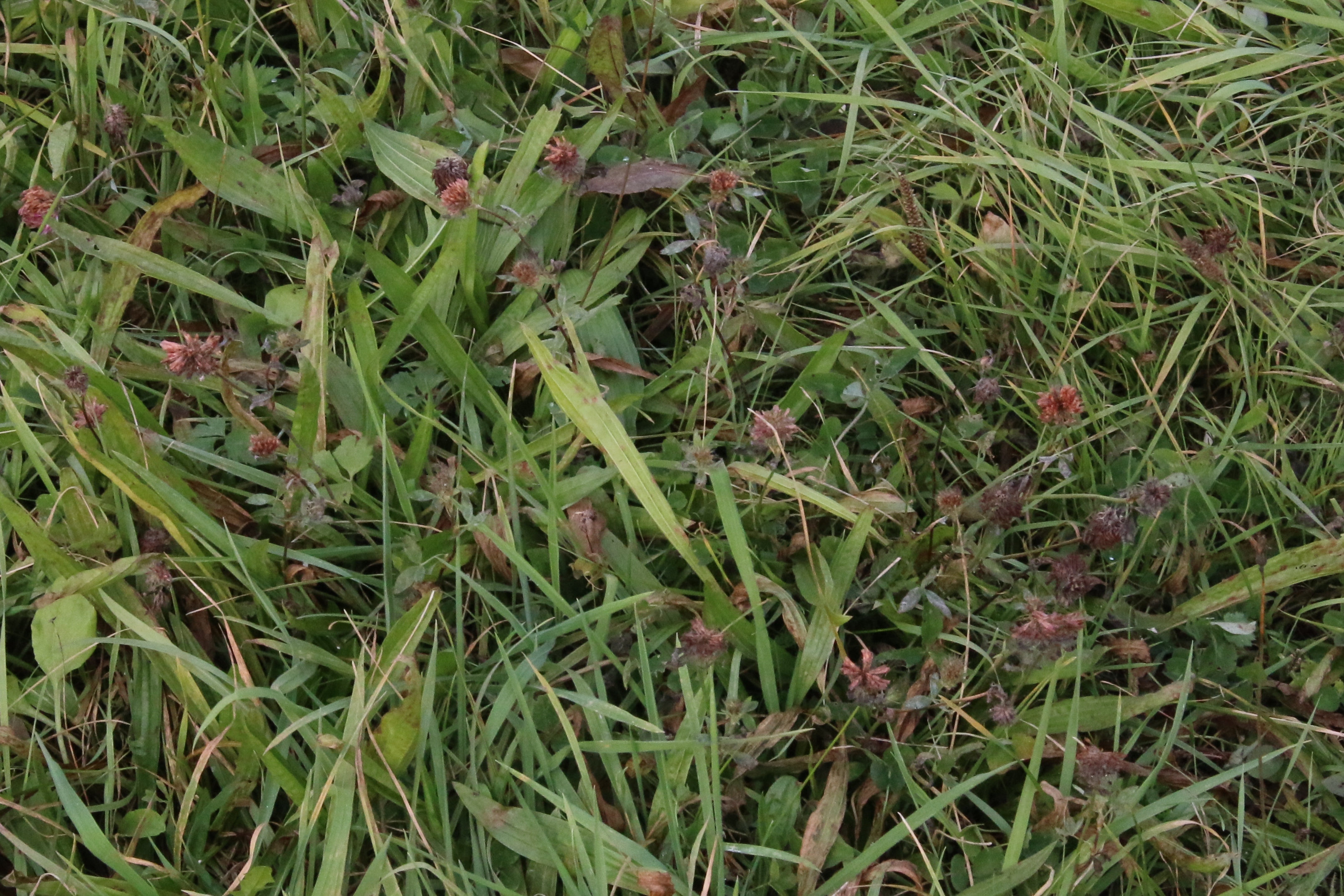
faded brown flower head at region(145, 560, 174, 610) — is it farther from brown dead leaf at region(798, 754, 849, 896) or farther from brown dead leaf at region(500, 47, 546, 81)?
brown dead leaf at region(500, 47, 546, 81)

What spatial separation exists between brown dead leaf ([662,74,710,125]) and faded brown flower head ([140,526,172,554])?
4.30 feet

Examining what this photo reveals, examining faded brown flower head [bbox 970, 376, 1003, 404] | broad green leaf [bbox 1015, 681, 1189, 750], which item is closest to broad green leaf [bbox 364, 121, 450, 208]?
faded brown flower head [bbox 970, 376, 1003, 404]

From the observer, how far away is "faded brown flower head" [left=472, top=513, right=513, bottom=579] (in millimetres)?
1897

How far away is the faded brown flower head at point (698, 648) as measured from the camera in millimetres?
1783

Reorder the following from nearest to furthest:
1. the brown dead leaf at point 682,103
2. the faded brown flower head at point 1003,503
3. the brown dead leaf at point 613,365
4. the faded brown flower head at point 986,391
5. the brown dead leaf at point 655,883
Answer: the brown dead leaf at point 655,883 < the faded brown flower head at point 1003,503 < the faded brown flower head at point 986,391 < the brown dead leaf at point 613,365 < the brown dead leaf at point 682,103

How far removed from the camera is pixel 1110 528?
74.1 inches

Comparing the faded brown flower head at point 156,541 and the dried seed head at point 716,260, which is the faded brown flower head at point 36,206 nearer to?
the faded brown flower head at point 156,541

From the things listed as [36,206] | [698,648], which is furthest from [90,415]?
[698,648]

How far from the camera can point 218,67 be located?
2.30m

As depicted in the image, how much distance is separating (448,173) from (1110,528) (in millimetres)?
1380

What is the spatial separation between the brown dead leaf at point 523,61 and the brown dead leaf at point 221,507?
3.64 feet

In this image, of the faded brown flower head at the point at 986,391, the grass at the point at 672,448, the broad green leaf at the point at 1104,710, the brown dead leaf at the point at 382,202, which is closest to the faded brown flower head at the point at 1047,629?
the grass at the point at 672,448

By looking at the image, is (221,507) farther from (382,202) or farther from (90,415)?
(382,202)

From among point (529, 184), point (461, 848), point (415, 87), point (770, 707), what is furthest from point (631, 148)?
point (461, 848)
